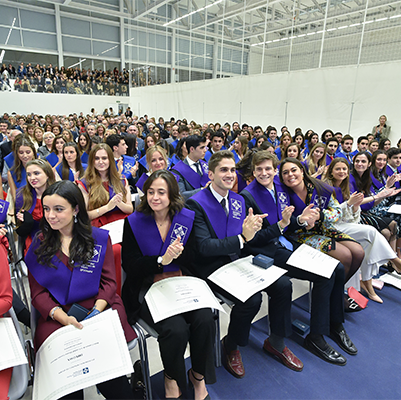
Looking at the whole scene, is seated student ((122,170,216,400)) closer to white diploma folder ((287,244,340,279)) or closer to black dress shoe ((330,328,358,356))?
white diploma folder ((287,244,340,279))

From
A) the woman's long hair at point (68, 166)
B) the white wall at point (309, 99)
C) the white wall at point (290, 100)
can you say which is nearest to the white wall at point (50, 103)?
the white wall at point (290, 100)

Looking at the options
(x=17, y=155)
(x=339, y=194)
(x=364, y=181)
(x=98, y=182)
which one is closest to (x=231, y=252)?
(x=98, y=182)

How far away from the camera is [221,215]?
7.75 ft

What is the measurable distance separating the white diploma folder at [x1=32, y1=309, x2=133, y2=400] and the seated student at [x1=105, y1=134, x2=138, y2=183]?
2.99 metres

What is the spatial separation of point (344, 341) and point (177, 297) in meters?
1.66

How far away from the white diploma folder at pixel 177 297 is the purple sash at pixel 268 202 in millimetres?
1041

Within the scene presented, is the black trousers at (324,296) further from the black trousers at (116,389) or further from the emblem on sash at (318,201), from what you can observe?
the black trousers at (116,389)

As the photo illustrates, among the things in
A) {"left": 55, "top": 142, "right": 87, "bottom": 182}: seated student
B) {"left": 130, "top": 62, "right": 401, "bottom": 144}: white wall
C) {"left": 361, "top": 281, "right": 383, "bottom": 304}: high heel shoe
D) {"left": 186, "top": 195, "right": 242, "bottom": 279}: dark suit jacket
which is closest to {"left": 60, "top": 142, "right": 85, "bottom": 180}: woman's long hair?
{"left": 55, "top": 142, "right": 87, "bottom": 182}: seated student

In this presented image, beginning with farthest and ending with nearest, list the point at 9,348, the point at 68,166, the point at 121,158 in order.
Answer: the point at 121,158 < the point at 68,166 < the point at 9,348

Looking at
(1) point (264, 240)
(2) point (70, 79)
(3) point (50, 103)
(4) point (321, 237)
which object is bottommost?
(4) point (321, 237)

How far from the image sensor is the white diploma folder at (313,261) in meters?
2.28

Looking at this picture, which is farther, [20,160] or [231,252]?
[20,160]

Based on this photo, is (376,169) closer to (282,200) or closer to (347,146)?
(282,200)

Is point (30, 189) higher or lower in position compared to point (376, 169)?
lower
